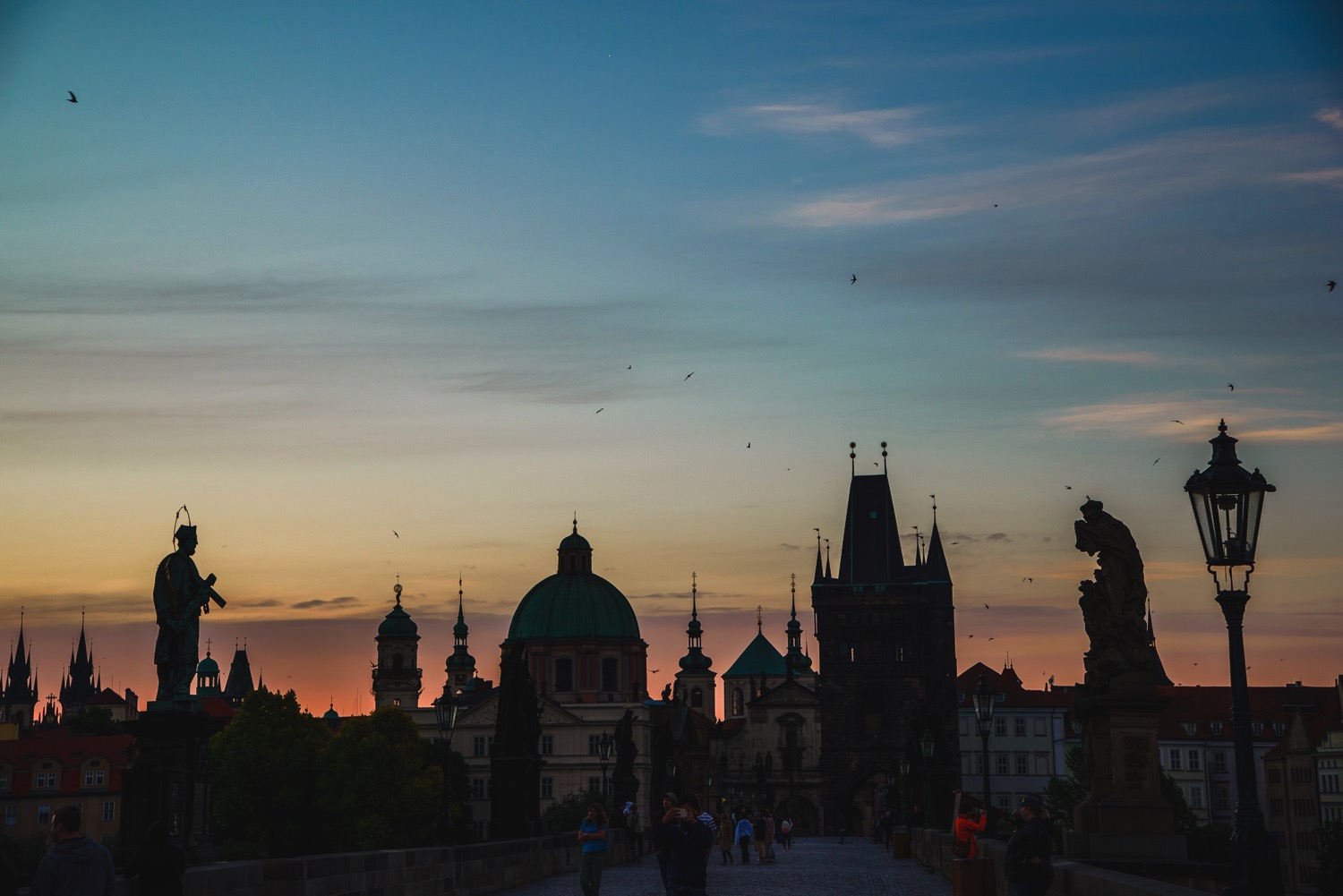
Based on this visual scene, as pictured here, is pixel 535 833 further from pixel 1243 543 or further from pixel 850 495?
pixel 850 495

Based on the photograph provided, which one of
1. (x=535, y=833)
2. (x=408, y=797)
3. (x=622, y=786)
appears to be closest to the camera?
(x=535, y=833)

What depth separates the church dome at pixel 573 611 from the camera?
15725 centimetres

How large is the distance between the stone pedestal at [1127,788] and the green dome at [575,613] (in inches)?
5465

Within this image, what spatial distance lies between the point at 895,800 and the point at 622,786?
126 ft

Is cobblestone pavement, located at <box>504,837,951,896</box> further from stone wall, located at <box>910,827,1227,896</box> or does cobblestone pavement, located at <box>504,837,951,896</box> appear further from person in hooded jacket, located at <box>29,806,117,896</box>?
person in hooded jacket, located at <box>29,806,117,896</box>

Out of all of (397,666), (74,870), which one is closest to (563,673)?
(397,666)

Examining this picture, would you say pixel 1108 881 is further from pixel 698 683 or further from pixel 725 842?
pixel 698 683

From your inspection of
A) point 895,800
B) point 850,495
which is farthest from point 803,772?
point 895,800

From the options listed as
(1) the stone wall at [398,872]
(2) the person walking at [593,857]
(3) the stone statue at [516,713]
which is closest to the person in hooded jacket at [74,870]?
(1) the stone wall at [398,872]

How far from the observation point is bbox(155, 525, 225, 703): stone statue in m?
19.9

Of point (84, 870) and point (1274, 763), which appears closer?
point (84, 870)

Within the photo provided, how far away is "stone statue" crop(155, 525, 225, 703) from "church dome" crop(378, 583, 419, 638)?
15008 centimetres

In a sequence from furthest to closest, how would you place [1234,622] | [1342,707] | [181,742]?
[1342,707] < [181,742] < [1234,622]

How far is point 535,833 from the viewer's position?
32719 mm
